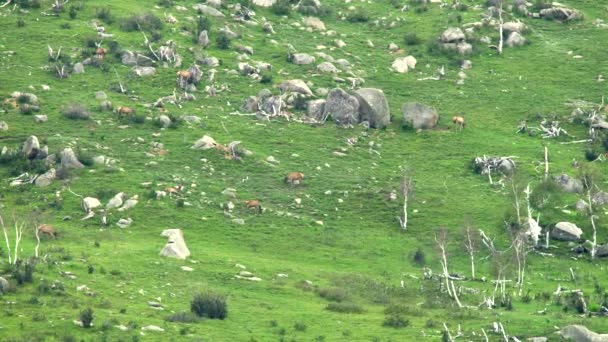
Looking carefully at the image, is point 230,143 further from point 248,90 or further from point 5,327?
point 5,327

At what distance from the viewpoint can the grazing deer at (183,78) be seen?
75.1 metres

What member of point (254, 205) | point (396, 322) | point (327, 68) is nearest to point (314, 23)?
point (327, 68)

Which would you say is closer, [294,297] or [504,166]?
[294,297]

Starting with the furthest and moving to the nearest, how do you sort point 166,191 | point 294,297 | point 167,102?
1. point 167,102
2. point 166,191
3. point 294,297

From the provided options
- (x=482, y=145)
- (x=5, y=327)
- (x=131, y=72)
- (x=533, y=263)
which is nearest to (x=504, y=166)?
(x=482, y=145)

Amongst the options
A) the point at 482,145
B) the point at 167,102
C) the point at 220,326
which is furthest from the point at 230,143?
the point at 220,326

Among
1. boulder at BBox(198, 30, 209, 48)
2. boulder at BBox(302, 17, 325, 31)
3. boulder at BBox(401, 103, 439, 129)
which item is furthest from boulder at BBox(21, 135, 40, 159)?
boulder at BBox(302, 17, 325, 31)

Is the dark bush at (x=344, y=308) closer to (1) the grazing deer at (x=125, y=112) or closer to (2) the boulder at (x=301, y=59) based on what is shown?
(1) the grazing deer at (x=125, y=112)

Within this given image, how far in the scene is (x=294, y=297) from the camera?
54.2 metres

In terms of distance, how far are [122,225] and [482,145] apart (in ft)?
65.2

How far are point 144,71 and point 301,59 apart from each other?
8.90m

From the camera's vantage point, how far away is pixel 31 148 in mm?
65375

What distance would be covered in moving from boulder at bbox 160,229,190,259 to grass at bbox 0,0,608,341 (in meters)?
0.43

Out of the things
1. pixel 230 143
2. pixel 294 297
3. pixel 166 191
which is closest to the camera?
pixel 294 297
